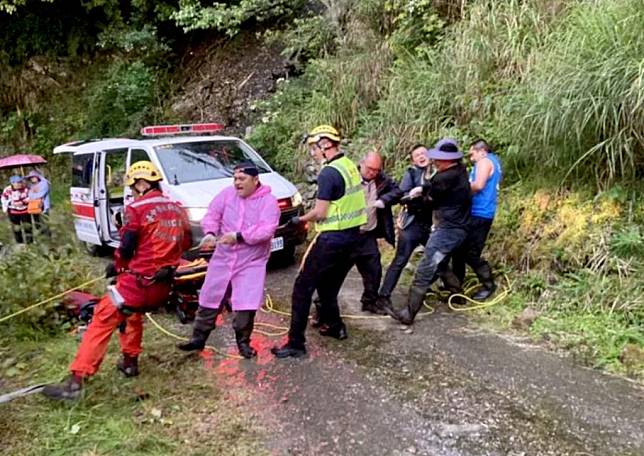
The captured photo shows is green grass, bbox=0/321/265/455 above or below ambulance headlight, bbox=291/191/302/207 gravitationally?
below

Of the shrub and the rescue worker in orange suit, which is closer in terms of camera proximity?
the rescue worker in orange suit

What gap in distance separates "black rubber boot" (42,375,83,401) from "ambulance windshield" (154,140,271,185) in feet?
11.7

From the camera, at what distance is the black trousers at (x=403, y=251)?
569 centimetres

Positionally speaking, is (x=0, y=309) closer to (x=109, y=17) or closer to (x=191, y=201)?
(x=191, y=201)

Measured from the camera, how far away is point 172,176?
7.20 meters

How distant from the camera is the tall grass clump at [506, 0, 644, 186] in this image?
529 cm

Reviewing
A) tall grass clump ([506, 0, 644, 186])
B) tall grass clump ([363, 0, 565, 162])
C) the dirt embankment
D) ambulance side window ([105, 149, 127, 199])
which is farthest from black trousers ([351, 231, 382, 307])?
the dirt embankment

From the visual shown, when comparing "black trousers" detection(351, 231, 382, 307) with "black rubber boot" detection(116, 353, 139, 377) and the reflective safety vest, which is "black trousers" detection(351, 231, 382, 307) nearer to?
the reflective safety vest

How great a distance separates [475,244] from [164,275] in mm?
3113

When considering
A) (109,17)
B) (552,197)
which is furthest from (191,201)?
(109,17)

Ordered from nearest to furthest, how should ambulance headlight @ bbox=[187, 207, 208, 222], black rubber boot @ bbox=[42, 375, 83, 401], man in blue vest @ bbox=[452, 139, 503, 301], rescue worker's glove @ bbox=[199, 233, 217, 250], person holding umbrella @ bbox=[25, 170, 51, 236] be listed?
black rubber boot @ bbox=[42, 375, 83, 401]
rescue worker's glove @ bbox=[199, 233, 217, 250]
man in blue vest @ bbox=[452, 139, 503, 301]
ambulance headlight @ bbox=[187, 207, 208, 222]
person holding umbrella @ bbox=[25, 170, 51, 236]

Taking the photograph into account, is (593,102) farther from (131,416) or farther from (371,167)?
(131,416)

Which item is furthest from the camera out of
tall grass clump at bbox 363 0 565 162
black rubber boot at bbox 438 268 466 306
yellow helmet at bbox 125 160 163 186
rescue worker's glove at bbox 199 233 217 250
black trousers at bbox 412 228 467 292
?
tall grass clump at bbox 363 0 565 162

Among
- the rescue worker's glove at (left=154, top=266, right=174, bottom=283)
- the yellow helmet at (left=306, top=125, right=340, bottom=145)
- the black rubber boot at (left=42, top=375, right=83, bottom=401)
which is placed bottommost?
the black rubber boot at (left=42, top=375, right=83, bottom=401)
